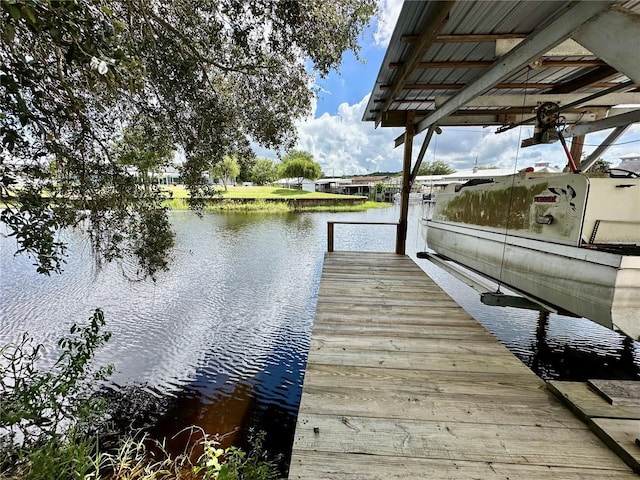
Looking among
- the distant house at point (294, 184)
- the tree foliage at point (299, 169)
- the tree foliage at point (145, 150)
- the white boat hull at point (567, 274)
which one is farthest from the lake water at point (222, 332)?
the distant house at point (294, 184)

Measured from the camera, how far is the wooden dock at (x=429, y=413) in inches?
51.4

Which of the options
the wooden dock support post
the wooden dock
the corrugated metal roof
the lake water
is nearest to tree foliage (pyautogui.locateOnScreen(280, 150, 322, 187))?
the lake water

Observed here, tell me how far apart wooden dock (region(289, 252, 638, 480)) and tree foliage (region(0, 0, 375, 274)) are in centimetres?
190

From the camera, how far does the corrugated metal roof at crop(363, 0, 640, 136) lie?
5.05 ft

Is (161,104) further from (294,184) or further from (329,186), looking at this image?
(329,186)

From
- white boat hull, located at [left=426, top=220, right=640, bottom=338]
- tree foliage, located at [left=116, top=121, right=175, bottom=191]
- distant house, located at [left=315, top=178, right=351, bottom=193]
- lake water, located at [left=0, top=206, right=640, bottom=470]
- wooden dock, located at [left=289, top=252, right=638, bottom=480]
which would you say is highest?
distant house, located at [left=315, top=178, right=351, bottom=193]

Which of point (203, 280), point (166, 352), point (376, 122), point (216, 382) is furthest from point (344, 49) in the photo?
point (203, 280)

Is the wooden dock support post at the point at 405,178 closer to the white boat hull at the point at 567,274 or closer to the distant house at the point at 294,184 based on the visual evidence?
the white boat hull at the point at 567,274

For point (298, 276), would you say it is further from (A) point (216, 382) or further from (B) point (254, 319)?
(A) point (216, 382)

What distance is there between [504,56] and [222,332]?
510 cm

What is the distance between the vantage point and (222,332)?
5070 mm

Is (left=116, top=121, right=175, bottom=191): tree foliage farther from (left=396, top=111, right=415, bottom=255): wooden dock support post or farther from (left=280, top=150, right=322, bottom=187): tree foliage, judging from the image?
(left=280, top=150, right=322, bottom=187): tree foliage

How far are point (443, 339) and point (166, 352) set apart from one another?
404cm

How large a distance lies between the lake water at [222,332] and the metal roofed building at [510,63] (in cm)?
276
